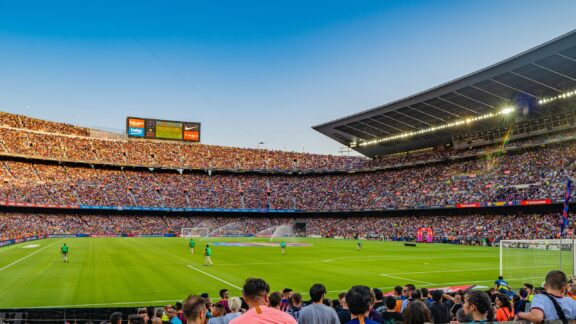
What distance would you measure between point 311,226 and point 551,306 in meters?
88.0

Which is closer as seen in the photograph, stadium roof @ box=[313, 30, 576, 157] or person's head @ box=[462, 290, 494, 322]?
person's head @ box=[462, 290, 494, 322]

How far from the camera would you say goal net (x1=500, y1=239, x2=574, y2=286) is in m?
26.2

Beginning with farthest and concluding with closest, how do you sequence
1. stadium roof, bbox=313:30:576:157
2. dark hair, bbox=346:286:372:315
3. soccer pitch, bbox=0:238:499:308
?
stadium roof, bbox=313:30:576:157 → soccer pitch, bbox=0:238:499:308 → dark hair, bbox=346:286:372:315

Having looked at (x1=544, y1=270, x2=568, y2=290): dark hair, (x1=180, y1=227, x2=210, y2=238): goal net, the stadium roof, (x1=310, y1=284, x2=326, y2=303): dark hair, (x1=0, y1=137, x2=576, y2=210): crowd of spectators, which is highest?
the stadium roof

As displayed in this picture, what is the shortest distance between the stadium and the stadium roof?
30cm

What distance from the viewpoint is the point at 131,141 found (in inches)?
3969

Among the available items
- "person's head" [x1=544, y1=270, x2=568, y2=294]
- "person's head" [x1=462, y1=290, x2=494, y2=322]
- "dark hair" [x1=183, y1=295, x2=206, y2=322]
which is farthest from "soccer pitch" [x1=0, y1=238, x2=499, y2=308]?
"person's head" [x1=462, y1=290, x2=494, y2=322]

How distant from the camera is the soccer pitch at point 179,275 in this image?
2075cm

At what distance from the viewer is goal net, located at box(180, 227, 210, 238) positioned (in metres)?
83.6

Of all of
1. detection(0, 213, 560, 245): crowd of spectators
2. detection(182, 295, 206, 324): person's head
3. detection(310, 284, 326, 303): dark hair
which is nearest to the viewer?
Answer: detection(182, 295, 206, 324): person's head

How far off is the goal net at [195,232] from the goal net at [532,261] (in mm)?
58233

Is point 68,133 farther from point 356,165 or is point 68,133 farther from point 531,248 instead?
point 531,248

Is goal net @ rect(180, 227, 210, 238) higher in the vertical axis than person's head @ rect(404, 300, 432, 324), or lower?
lower

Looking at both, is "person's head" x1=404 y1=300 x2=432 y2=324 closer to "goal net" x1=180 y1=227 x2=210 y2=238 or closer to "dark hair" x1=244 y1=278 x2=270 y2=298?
"dark hair" x1=244 y1=278 x2=270 y2=298
